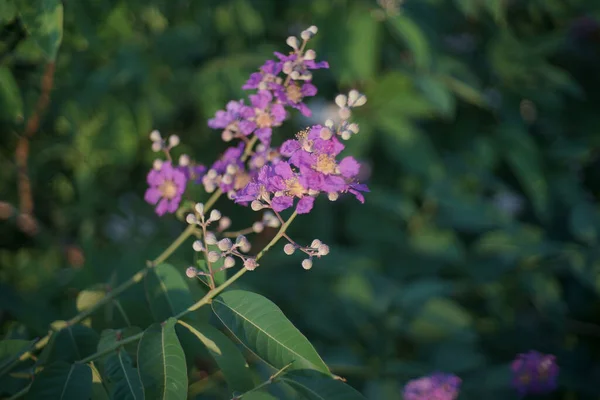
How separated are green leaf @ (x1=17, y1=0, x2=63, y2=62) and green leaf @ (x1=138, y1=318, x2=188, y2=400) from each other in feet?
1.98

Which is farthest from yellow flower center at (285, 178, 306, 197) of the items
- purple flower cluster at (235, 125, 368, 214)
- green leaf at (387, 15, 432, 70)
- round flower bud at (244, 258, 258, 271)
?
green leaf at (387, 15, 432, 70)

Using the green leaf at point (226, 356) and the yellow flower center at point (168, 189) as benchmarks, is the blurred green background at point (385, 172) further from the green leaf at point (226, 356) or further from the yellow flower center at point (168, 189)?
the green leaf at point (226, 356)

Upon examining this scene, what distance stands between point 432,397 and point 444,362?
0.71 meters

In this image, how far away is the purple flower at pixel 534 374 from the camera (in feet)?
5.66

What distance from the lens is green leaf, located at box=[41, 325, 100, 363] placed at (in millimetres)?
1039

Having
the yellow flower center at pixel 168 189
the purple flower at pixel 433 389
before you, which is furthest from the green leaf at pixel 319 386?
the purple flower at pixel 433 389

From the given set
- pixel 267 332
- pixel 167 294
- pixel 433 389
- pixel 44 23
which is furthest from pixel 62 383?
pixel 433 389

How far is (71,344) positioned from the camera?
3.48 ft

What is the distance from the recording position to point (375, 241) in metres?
2.63

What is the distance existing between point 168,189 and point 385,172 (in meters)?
1.63

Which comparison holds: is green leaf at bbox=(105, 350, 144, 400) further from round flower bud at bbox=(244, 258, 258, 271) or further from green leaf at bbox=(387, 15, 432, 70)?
green leaf at bbox=(387, 15, 432, 70)

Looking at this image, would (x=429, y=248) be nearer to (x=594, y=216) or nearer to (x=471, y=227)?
(x=471, y=227)

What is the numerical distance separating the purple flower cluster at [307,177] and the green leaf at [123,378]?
1.07ft

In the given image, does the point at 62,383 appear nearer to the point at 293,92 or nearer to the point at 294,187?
the point at 294,187
